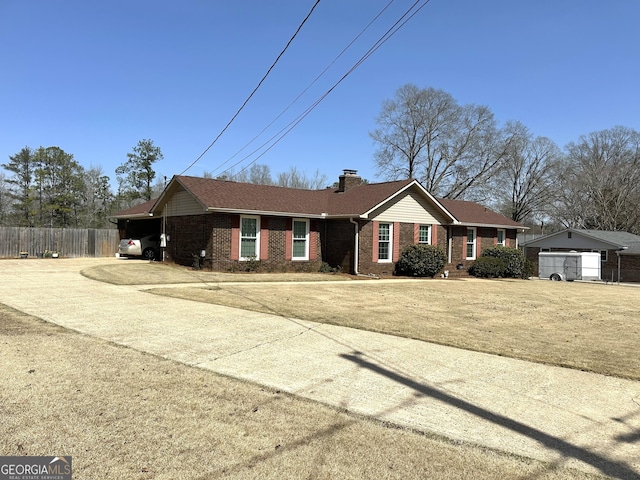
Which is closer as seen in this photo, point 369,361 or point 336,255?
point 369,361

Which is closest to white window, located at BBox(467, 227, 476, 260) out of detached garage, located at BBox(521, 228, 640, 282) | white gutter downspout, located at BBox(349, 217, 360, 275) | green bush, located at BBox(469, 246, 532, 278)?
green bush, located at BBox(469, 246, 532, 278)

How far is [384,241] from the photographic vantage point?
22.6 metres

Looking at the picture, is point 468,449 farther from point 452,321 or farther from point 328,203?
point 328,203

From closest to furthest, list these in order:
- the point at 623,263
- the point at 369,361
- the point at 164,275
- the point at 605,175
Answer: the point at 369,361
the point at 164,275
the point at 623,263
the point at 605,175

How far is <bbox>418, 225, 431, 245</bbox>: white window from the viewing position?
24312 millimetres

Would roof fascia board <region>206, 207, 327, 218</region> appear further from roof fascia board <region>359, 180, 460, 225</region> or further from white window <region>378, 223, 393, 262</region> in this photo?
white window <region>378, 223, 393, 262</region>

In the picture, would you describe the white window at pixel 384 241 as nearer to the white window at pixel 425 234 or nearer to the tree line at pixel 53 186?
the white window at pixel 425 234

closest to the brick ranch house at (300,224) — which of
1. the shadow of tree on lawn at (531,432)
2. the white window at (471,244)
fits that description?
the white window at (471,244)

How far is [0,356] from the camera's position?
6047 millimetres

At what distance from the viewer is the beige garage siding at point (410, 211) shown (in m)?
22.4

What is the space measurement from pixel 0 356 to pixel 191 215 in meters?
15.3

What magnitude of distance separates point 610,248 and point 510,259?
18949mm

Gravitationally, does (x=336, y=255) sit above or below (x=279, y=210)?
below

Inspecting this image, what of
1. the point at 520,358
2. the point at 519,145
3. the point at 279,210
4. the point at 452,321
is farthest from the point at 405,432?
the point at 519,145
